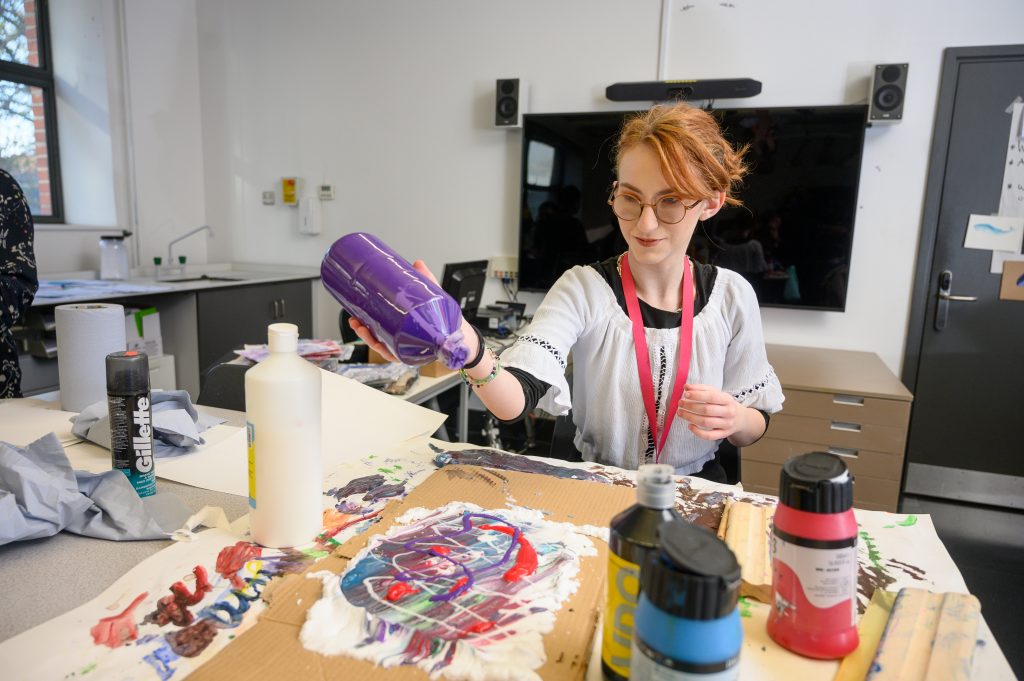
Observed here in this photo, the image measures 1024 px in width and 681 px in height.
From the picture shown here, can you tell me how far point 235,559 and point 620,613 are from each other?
0.49 metres

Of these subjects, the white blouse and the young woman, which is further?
the white blouse

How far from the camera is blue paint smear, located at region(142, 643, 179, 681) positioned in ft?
1.99

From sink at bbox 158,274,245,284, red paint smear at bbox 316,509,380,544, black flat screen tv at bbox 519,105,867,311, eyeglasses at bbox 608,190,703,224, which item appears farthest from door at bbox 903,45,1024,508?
sink at bbox 158,274,245,284

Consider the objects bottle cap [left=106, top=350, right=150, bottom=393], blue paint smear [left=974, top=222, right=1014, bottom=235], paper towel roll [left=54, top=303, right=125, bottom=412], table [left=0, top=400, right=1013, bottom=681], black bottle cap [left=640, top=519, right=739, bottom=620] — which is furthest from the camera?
blue paint smear [left=974, top=222, right=1014, bottom=235]

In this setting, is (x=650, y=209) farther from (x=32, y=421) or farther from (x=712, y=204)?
(x=32, y=421)

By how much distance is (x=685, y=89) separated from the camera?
116 inches

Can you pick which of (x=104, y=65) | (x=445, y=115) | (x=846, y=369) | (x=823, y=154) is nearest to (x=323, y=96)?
(x=445, y=115)

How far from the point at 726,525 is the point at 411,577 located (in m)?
0.44

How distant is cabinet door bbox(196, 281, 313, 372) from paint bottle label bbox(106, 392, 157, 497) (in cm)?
229

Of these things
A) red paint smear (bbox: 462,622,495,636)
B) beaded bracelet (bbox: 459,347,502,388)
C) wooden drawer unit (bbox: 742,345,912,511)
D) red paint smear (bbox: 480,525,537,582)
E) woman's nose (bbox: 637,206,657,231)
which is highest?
woman's nose (bbox: 637,206,657,231)

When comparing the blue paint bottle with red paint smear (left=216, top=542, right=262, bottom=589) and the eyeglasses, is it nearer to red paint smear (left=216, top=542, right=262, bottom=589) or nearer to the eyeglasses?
red paint smear (left=216, top=542, right=262, bottom=589)

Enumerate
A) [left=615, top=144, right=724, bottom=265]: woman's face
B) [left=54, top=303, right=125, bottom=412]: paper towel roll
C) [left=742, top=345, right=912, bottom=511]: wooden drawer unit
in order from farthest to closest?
[left=742, top=345, right=912, bottom=511]: wooden drawer unit, [left=54, top=303, right=125, bottom=412]: paper towel roll, [left=615, top=144, right=724, bottom=265]: woman's face

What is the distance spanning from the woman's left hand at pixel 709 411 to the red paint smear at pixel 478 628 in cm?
57

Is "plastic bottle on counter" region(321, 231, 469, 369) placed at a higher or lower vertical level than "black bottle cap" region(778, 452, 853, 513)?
higher
